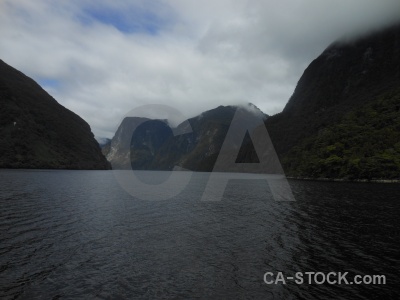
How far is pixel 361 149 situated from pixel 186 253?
5859 inches

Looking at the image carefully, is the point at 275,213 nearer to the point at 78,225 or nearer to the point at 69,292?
the point at 78,225

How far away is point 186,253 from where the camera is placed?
28453 mm

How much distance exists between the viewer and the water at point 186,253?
789 inches

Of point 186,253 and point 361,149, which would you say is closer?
point 186,253

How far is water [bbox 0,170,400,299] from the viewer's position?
65.7 feet

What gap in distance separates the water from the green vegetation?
96512 millimetres

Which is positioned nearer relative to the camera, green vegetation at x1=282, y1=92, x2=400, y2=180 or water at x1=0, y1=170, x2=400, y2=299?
water at x1=0, y1=170, x2=400, y2=299

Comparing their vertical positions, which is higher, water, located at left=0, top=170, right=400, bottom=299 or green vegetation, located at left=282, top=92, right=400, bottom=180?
green vegetation, located at left=282, top=92, right=400, bottom=180

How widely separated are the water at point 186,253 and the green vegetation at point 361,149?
96512 mm

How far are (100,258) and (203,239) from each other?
12.0 m

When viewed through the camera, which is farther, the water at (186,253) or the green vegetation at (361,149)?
the green vegetation at (361,149)

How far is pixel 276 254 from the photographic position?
93.2ft

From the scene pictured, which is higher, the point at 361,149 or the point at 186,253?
the point at 361,149

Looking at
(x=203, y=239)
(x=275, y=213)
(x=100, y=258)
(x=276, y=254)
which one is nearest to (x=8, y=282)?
(x=100, y=258)
